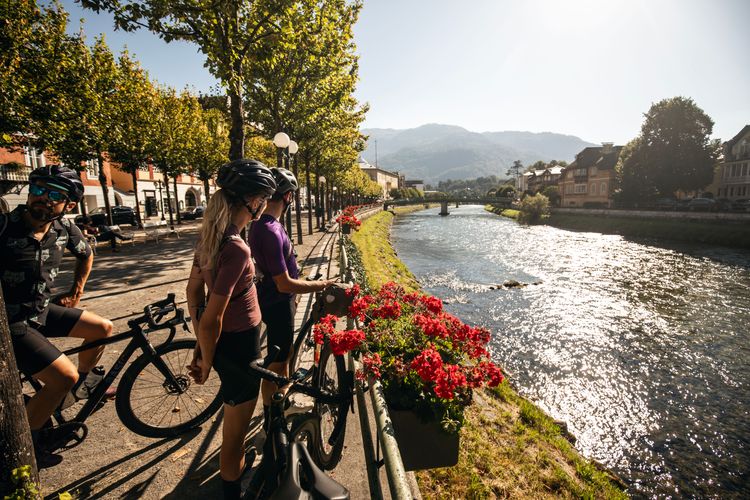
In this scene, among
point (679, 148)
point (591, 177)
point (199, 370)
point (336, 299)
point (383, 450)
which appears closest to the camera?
point (383, 450)

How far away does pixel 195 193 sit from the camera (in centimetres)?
5125

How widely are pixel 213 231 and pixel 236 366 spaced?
1.01m

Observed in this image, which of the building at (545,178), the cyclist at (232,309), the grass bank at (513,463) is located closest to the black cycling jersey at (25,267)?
the cyclist at (232,309)

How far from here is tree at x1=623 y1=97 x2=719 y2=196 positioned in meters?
45.0

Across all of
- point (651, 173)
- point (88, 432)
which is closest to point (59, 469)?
point (88, 432)

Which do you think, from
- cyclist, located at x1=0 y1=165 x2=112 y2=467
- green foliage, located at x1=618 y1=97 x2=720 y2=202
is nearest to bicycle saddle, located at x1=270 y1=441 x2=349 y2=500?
cyclist, located at x1=0 y1=165 x2=112 y2=467

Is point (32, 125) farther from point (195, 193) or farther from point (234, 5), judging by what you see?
point (195, 193)

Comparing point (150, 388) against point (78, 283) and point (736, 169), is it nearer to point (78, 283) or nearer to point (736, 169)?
point (78, 283)

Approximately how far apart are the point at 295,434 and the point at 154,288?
351 inches

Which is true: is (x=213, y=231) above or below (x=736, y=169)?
below

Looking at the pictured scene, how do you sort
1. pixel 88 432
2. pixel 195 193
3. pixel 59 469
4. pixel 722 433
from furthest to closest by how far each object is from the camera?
pixel 195 193 → pixel 722 433 → pixel 88 432 → pixel 59 469

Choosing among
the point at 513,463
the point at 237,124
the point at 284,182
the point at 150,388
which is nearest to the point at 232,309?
the point at 284,182

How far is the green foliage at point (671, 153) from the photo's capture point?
45.0 m

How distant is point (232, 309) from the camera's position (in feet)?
8.49
